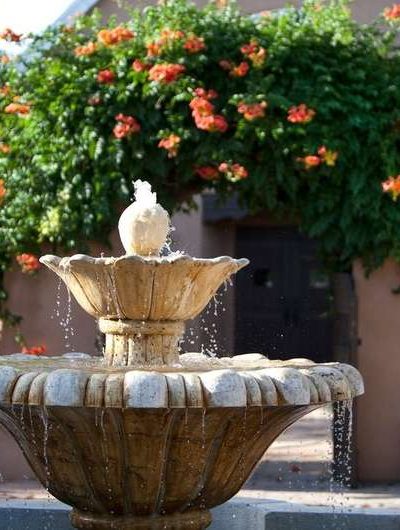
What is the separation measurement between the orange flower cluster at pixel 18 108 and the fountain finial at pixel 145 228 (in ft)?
11.1

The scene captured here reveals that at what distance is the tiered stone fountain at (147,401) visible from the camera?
3.82 metres

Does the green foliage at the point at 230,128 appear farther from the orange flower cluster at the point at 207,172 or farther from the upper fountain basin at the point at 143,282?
the upper fountain basin at the point at 143,282

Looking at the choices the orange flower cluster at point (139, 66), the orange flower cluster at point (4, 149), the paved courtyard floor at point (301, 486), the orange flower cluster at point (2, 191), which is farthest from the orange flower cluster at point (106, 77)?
the paved courtyard floor at point (301, 486)

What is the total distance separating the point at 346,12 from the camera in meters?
7.86

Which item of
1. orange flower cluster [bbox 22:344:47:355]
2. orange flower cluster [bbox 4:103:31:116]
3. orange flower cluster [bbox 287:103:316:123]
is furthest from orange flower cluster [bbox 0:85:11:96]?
orange flower cluster [bbox 287:103:316:123]

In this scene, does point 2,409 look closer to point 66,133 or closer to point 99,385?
point 99,385

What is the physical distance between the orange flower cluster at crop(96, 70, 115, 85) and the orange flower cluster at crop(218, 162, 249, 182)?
36.2 inches

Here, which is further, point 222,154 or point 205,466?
point 222,154

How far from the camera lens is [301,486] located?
7820mm

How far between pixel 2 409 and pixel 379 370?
14.3 ft

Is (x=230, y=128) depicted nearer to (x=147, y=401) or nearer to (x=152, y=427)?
(x=152, y=427)

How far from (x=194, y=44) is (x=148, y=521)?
408cm

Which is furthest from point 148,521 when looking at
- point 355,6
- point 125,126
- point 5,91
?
point 355,6

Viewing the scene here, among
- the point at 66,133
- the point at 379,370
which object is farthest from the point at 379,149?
the point at 66,133
